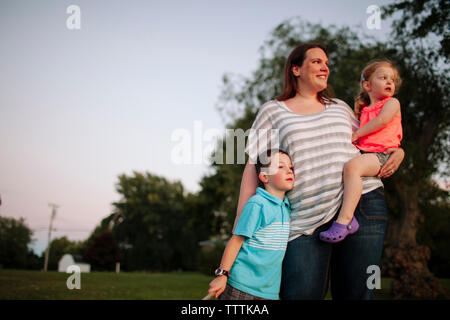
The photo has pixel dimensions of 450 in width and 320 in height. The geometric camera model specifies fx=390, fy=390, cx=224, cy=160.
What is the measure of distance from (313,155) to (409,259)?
12.1 metres

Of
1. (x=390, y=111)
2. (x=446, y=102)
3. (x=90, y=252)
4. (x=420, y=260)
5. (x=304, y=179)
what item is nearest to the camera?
(x=304, y=179)

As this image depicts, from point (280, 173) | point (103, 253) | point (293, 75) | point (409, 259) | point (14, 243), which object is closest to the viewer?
point (280, 173)

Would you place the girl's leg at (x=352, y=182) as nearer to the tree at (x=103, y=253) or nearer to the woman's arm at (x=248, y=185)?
the woman's arm at (x=248, y=185)

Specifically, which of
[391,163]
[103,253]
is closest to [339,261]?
[391,163]

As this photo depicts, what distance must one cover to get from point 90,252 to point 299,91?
41.7 metres

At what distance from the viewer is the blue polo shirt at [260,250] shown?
192cm

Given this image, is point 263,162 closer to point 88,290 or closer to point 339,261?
point 339,261

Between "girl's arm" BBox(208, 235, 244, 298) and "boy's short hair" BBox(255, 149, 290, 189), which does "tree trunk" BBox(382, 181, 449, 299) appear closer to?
"boy's short hair" BBox(255, 149, 290, 189)

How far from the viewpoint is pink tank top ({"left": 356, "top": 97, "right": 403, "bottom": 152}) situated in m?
2.24

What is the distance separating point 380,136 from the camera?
228cm
